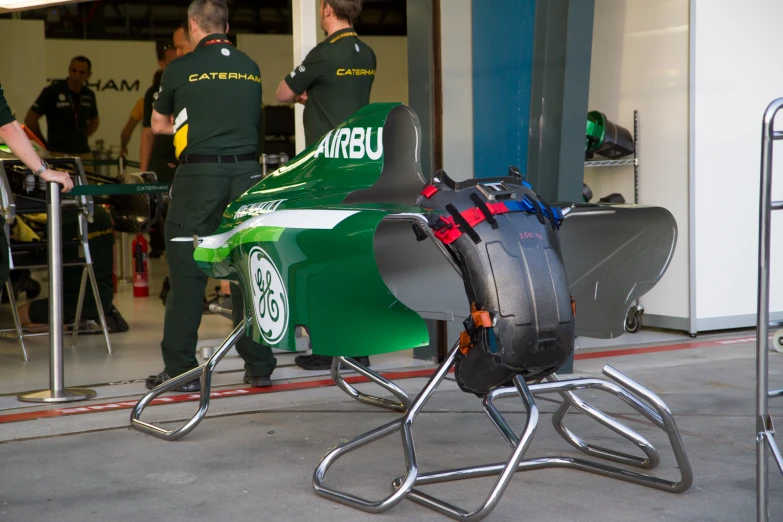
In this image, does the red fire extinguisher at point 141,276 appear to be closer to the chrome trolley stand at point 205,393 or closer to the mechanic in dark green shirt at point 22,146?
the mechanic in dark green shirt at point 22,146

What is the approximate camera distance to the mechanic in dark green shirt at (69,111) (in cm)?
878

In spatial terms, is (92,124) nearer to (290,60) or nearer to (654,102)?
(654,102)

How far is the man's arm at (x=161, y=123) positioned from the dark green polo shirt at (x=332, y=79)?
0.69 metres

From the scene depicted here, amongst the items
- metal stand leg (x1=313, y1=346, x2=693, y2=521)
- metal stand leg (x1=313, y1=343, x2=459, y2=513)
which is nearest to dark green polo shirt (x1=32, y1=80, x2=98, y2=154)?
metal stand leg (x1=313, y1=343, x2=459, y2=513)

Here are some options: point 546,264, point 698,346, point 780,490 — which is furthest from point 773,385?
point 546,264

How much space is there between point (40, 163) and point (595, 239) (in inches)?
101

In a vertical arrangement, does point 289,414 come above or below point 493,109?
below

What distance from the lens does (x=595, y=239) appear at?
3.28 m

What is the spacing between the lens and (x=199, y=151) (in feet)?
14.7

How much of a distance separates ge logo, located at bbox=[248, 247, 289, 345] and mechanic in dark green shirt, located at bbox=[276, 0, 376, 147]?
6.60ft

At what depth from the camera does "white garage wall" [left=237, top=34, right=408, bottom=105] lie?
15.0 meters

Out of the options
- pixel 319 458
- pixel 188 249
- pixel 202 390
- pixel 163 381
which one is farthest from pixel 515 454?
pixel 163 381

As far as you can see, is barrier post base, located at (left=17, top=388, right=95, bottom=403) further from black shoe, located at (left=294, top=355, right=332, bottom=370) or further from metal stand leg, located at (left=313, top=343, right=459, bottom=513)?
metal stand leg, located at (left=313, top=343, right=459, bottom=513)

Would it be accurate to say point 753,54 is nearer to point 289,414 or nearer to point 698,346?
point 698,346
